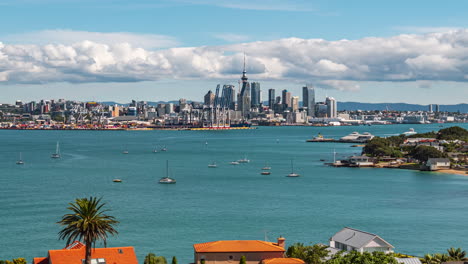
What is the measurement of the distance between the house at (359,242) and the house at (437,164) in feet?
179

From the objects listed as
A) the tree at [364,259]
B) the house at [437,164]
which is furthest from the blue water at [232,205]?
the tree at [364,259]

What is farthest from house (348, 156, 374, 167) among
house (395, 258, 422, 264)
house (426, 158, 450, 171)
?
house (395, 258, 422, 264)

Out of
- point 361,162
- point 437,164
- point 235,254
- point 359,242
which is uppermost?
point 235,254

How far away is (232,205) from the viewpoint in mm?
51000

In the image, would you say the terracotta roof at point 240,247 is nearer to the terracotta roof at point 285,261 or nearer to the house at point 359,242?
the terracotta roof at point 285,261

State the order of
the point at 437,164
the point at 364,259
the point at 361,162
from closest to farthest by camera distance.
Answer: the point at 364,259 → the point at 437,164 → the point at 361,162

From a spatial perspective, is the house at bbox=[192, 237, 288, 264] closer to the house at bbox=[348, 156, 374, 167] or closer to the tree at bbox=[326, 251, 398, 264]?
the tree at bbox=[326, 251, 398, 264]

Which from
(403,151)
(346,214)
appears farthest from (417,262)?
(403,151)

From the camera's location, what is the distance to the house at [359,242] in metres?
27.6

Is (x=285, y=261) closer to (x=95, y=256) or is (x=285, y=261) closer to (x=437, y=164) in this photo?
(x=95, y=256)

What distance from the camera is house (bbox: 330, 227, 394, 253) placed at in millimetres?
27606

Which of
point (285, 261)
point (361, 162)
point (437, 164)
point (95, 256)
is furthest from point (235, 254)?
point (361, 162)

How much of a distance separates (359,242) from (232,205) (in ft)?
77.8

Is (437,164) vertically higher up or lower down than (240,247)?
lower down
